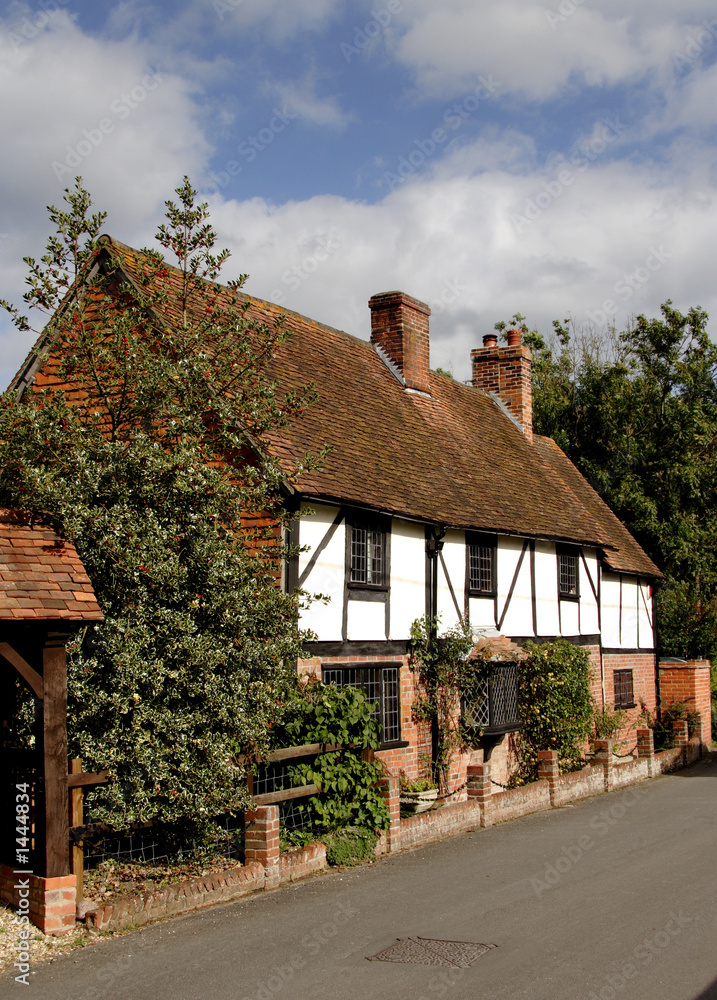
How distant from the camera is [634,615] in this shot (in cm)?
2411

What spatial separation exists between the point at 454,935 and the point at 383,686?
6.16 meters

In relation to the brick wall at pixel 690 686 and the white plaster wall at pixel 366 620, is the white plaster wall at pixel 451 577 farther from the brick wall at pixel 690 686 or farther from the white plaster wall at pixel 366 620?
the brick wall at pixel 690 686

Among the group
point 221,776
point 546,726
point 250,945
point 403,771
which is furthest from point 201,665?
point 546,726

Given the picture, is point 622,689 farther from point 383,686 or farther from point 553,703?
point 383,686

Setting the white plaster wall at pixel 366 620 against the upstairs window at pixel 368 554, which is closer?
the white plaster wall at pixel 366 620

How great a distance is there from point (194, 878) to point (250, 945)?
1.74m

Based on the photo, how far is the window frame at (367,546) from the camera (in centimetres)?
1372

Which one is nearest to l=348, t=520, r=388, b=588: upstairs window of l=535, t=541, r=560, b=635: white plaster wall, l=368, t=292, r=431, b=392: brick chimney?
l=535, t=541, r=560, b=635: white plaster wall

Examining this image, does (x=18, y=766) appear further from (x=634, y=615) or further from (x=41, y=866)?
(x=634, y=615)

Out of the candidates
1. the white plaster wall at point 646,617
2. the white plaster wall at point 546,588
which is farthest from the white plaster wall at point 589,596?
the white plaster wall at point 646,617

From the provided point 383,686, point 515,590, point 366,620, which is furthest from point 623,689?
point 366,620

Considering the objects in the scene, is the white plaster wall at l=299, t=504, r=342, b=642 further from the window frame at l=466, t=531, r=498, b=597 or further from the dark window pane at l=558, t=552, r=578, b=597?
the dark window pane at l=558, t=552, r=578, b=597

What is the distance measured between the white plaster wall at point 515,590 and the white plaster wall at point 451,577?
1.30m

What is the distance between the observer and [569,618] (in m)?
19.9
